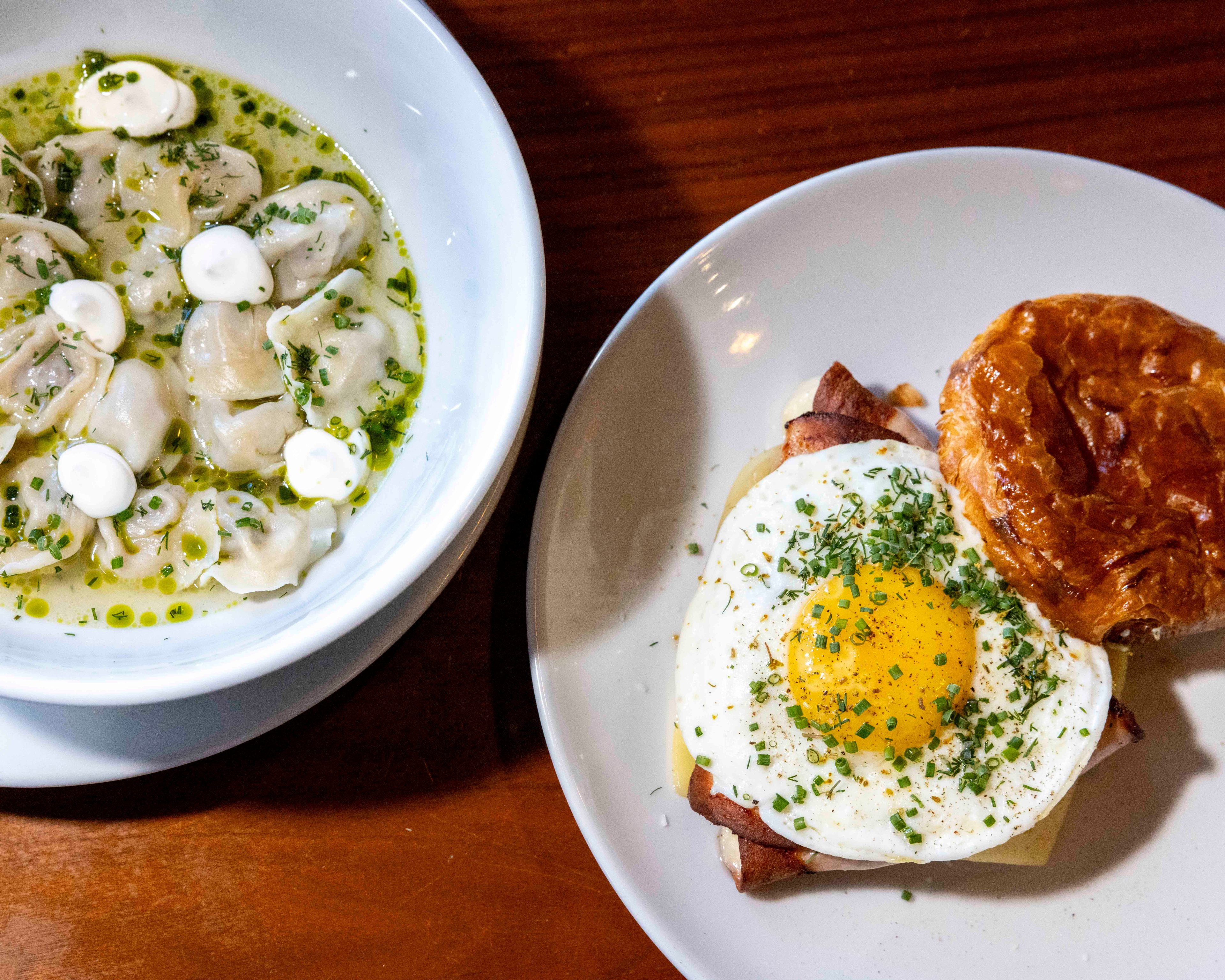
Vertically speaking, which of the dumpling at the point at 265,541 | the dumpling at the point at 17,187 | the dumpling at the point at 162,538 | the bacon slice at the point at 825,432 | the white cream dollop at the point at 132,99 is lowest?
the dumpling at the point at 162,538

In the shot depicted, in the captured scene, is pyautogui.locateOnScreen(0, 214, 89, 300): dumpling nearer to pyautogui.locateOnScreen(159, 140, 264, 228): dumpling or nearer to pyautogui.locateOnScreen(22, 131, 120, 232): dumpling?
pyautogui.locateOnScreen(22, 131, 120, 232): dumpling

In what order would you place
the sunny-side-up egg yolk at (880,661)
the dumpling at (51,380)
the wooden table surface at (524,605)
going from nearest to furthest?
the sunny-side-up egg yolk at (880,661) → the dumpling at (51,380) → the wooden table surface at (524,605)

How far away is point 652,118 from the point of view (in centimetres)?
277

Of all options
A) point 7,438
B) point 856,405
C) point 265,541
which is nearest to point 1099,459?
point 856,405

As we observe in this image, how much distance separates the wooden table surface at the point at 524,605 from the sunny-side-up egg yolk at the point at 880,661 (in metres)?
0.81

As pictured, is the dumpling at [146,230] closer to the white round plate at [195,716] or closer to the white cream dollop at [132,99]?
the white cream dollop at [132,99]

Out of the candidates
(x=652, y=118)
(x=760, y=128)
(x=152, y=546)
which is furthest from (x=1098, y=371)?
(x=152, y=546)

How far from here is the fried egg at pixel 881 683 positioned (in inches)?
90.1

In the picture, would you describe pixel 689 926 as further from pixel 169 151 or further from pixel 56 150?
pixel 56 150

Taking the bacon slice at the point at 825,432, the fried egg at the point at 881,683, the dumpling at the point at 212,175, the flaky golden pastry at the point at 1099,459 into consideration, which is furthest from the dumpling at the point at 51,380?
the flaky golden pastry at the point at 1099,459

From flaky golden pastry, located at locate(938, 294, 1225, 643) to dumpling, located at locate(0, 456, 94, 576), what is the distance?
7.55 ft

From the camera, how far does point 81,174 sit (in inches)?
96.3

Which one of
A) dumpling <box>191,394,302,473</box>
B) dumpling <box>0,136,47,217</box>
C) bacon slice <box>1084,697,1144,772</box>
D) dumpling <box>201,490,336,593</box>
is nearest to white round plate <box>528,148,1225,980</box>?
bacon slice <box>1084,697,1144,772</box>

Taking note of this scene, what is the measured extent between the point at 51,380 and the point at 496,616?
4.42 feet
